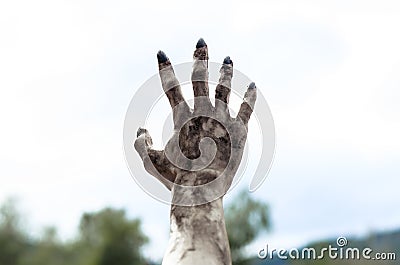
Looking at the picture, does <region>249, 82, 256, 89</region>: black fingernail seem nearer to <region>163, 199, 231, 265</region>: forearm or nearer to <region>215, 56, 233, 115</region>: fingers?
<region>215, 56, 233, 115</region>: fingers

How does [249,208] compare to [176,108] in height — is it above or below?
above

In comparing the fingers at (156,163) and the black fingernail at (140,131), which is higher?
the black fingernail at (140,131)

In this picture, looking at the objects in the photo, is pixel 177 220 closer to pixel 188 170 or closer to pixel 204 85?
pixel 188 170

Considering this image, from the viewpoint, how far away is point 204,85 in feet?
13.7

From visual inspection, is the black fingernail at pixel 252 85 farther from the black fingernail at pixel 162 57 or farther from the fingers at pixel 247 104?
the black fingernail at pixel 162 57

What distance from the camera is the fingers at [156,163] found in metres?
4.18

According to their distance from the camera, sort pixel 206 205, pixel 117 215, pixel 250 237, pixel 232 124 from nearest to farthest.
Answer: pixel 206 205
pixel 232 124
pixel 250 237
pixel 117 215

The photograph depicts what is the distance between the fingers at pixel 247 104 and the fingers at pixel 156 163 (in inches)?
20.6

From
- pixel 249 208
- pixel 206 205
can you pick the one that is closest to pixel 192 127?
pixel 206 205

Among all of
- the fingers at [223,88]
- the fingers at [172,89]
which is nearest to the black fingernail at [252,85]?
the fingers at [223,88]

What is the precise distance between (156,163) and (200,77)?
1.81 ft

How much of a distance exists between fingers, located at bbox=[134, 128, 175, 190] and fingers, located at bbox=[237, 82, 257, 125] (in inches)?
20.6

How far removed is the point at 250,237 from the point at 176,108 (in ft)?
82.0

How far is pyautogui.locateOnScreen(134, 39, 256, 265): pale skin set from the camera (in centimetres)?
403
